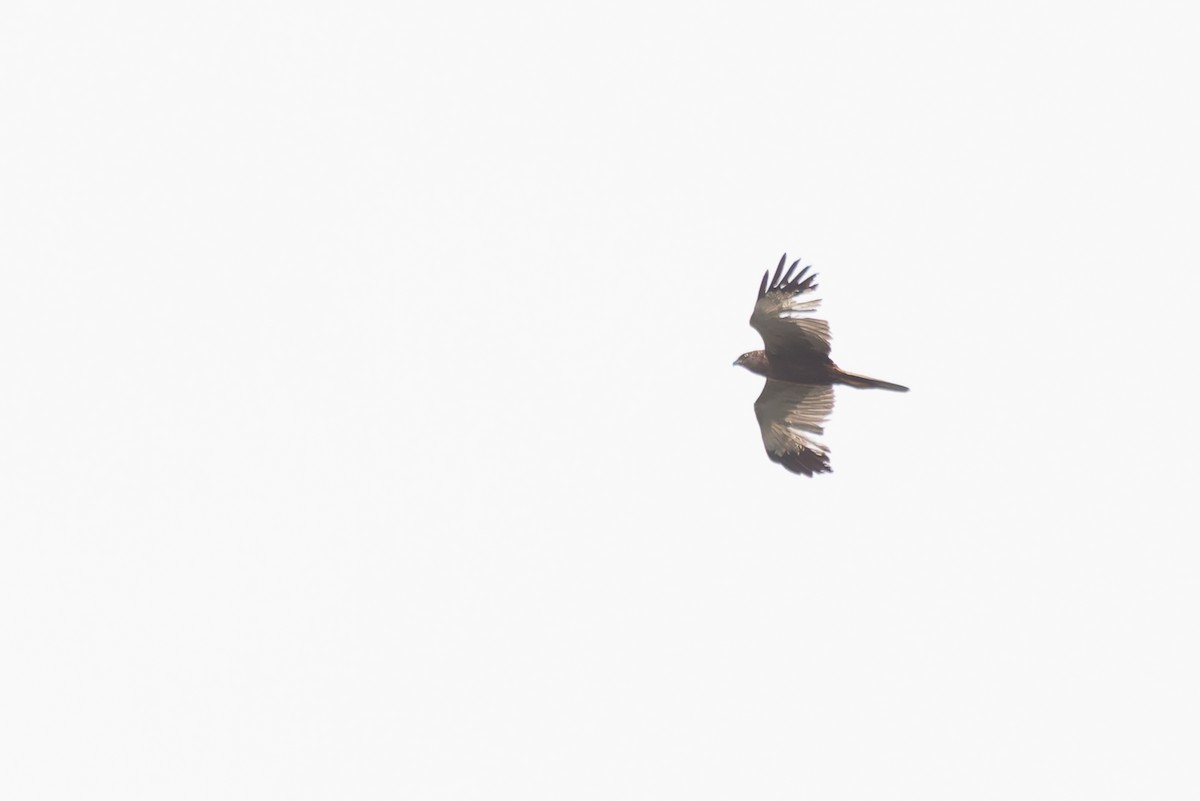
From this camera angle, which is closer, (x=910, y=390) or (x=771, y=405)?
(x=910, y=390)

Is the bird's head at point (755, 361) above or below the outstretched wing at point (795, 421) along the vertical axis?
above

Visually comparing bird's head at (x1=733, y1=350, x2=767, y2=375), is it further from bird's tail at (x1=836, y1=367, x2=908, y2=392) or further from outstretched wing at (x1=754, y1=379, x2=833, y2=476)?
bird's tail at (x1=836, y1=367, x2=908, y2=392)

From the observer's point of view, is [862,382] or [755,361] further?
[755,361]

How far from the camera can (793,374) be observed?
20.1 m

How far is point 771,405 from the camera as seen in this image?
Answer: 20.6 meters

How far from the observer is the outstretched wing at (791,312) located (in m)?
19.4

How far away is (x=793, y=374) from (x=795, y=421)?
789 mm

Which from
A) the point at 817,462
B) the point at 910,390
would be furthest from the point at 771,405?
the point at 910,390

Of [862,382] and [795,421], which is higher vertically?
[862,382]

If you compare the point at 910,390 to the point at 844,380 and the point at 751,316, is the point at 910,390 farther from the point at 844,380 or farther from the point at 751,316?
the point at 751,316

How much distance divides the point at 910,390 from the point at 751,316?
99.5 inches

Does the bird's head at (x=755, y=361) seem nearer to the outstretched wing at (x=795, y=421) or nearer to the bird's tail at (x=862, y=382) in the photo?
the outstretched wing at (x=795, y=421)

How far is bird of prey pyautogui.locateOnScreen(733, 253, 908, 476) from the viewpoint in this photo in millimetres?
19422

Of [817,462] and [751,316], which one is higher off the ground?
[751,316]
